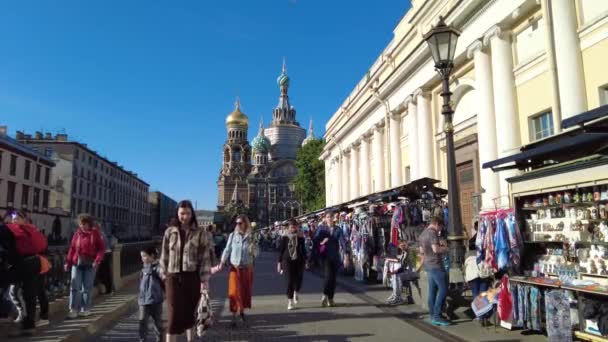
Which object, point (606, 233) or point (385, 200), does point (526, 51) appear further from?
point (606, 233)

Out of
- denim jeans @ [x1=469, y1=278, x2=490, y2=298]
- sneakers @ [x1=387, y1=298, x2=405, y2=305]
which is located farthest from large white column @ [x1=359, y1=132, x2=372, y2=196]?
denim jeans @ [x1=469, y1=278, x2=490, y2=298]

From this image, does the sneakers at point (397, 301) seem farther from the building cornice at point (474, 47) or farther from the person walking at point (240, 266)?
the building cornice at point (474, 47)

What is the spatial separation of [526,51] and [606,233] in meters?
8.73

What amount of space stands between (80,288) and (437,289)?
6.51 metres

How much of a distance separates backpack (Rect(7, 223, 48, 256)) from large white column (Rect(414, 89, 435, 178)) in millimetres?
14989

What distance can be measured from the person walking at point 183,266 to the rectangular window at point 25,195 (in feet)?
144

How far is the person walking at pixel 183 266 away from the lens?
5117 millimetres

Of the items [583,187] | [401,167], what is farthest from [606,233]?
[401,167]

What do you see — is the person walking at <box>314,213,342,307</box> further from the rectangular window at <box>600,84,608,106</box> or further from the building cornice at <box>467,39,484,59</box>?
the building cornice at <box>467,39,484,59</box>

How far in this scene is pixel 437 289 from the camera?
7.61 m

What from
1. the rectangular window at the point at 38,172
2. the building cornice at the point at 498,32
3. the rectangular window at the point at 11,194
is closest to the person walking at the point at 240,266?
the building cornice at the point at 498,32

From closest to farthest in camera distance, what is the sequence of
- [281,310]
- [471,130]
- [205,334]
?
[205,334]
[281,310]
[471,130]

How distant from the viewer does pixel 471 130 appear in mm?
16078

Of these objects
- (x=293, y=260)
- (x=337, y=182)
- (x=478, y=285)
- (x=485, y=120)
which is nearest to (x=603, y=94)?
(x=485, y=120)
